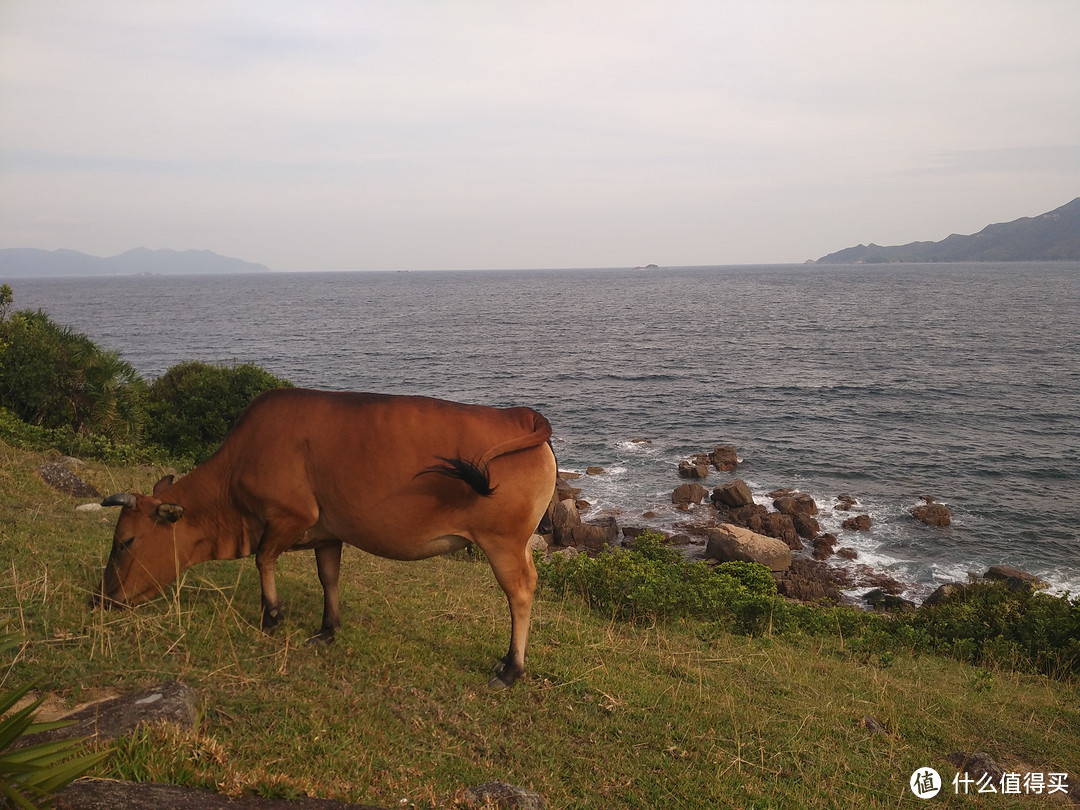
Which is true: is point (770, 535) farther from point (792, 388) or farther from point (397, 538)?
point (792, 388)

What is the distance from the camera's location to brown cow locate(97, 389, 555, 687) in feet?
21.6

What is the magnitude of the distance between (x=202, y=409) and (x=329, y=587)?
19.4 meters

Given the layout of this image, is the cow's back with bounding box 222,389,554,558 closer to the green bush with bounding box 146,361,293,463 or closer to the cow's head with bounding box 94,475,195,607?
the cow's head with bounding box 94,475,195,607

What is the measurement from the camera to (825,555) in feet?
88.6

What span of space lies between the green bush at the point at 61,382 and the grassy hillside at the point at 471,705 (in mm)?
11965

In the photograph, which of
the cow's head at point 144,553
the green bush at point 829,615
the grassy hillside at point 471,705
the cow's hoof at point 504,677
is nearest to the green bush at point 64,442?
the grassy hillside at point 471,705

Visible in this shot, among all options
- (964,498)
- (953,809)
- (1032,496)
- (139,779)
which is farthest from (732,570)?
(1032,496)

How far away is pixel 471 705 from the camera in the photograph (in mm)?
6535

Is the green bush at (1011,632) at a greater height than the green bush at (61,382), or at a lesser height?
lesser

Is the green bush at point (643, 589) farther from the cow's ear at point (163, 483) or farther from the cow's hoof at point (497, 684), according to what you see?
the cow's ear at point (163, 483)

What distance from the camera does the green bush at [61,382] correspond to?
19891 millimetres

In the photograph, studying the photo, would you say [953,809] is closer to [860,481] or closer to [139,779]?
[139,779]

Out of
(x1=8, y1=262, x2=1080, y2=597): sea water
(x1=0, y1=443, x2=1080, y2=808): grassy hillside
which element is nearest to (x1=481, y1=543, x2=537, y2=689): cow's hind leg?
(x1=0, y1=443, x2=1080, y2=808): grassy hillside

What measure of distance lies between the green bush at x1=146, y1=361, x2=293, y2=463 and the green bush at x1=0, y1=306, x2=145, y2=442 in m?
1.14
